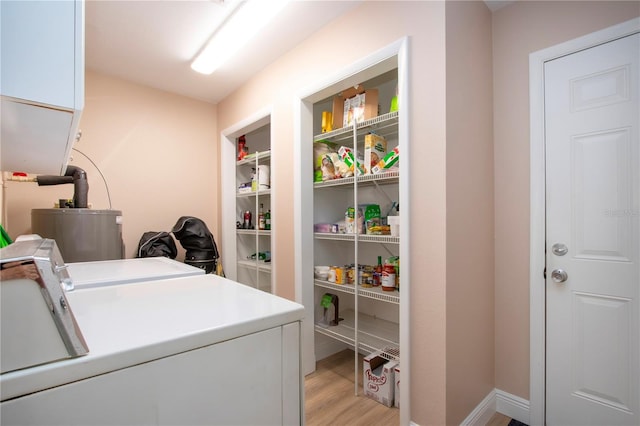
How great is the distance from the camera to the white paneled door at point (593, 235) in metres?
1.53

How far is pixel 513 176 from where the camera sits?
1.89 meters

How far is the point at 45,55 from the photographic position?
1.89 ft

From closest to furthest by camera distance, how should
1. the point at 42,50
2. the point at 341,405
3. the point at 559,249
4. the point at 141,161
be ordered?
the point at 42,50 < the point at 559,249 < the point at 341,405 < the point at 141,161

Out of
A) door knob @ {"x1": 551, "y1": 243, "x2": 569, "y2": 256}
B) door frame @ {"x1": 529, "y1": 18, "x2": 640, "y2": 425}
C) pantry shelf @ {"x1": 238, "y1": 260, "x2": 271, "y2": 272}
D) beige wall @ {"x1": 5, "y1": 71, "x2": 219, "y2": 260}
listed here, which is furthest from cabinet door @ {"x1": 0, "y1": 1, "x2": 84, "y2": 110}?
beige wall @ {"x1": 5, "y1": 71, "x2": 219, "y2": 260}

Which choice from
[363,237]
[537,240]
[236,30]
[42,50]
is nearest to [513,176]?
[537,240]

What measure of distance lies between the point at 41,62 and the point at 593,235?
2.32 metres

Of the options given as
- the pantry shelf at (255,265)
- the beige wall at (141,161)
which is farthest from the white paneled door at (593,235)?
the beige wall at (141,161)

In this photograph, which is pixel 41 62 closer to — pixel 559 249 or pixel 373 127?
pixel 373 127

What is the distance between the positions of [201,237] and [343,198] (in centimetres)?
147

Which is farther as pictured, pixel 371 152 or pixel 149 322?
pixel 371 152

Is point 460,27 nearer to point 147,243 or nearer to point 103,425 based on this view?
point 103,425

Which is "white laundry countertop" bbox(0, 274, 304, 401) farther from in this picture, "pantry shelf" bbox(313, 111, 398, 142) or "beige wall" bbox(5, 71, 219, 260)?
"beige wall" bbox(5, 71, 219, 260)

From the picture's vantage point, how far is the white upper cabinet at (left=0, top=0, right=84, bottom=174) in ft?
1.80

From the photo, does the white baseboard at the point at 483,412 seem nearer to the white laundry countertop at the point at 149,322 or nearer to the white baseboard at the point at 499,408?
the white baseboard at the point at 499,408
